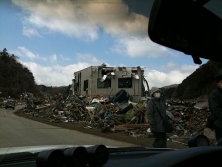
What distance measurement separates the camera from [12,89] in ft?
318

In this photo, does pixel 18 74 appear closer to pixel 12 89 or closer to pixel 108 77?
pixel 12 89

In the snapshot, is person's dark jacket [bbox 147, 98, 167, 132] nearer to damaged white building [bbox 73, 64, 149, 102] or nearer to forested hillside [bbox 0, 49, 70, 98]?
damaged white building [bbox 73, 64, 149, 102]

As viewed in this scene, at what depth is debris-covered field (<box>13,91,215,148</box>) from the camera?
1592cm

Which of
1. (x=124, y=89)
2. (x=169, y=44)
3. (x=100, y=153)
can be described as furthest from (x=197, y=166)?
(x=124, y=89)

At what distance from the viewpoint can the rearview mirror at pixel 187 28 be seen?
1.74m

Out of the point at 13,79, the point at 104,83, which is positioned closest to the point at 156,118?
the point at 104,83

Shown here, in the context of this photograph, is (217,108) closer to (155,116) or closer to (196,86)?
(155,116)

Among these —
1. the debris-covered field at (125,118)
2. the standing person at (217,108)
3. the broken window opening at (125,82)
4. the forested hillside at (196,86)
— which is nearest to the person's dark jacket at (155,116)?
the standing person at (217,108)

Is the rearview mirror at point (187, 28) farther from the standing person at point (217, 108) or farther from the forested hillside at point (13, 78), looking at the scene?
the forested hillside at point (13, 78)

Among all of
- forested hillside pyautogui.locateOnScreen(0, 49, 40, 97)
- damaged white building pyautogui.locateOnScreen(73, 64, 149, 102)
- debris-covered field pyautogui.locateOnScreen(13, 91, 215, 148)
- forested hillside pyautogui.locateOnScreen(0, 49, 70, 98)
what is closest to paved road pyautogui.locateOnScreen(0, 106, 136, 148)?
debris-covered field pyautogui.locateOnScreen(13, 91, 215, 148)

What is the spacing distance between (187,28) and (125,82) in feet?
82.7

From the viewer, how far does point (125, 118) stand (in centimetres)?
2050

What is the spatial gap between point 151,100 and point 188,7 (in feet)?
20.0

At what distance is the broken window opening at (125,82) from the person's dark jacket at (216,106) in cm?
2058
